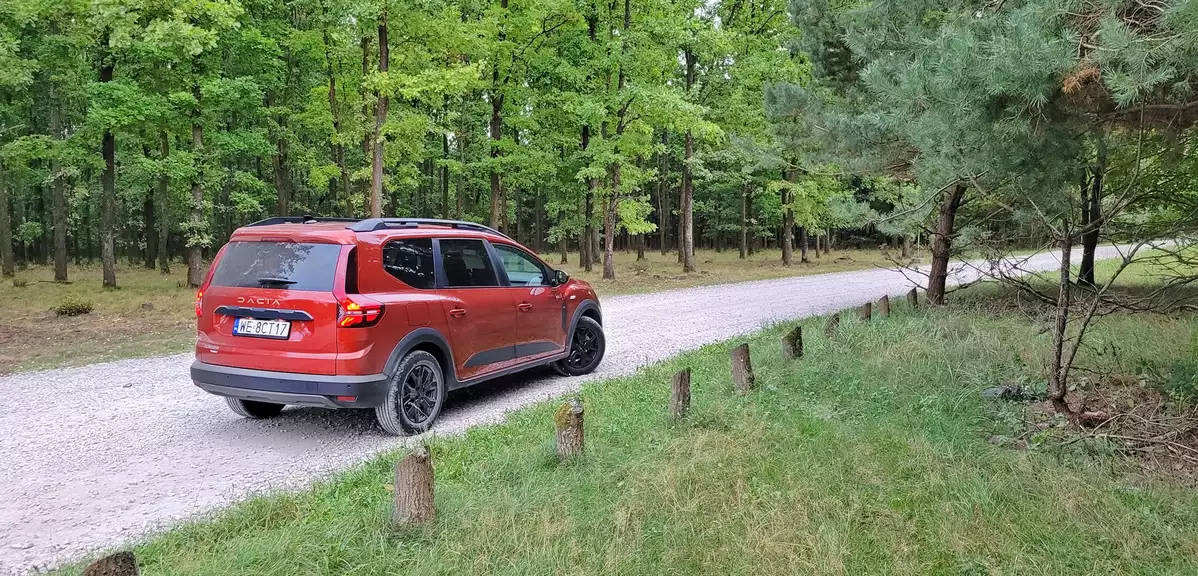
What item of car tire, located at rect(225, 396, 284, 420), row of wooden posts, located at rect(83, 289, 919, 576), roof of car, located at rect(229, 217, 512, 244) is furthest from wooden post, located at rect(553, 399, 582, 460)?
car tire, located at rect(225, 396, 284, 420)

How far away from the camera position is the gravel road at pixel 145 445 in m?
3.77

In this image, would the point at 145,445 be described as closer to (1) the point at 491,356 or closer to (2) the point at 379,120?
(1) the point at 491,356

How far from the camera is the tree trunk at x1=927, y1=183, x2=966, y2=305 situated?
11.0 m

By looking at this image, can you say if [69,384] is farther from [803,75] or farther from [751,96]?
[751,96]

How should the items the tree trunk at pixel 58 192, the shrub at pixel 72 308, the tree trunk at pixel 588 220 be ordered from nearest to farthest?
the shrub at pixel 72 308
the tree trunk at pixel 58 192
the tree trunk at pixel 588 220

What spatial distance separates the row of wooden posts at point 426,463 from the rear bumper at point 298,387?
2.00 ft

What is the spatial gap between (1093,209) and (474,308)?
8.95 meters

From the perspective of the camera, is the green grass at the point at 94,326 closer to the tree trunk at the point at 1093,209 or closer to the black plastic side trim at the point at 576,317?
the black plastic side trim at the point at 576,317

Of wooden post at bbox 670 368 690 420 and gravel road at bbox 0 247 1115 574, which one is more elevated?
→ wooden post at bbox 670 368 690 420

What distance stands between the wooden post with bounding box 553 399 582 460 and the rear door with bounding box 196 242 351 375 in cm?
195

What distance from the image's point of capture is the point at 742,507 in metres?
3.53

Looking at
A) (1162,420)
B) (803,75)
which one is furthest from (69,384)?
(803,75)

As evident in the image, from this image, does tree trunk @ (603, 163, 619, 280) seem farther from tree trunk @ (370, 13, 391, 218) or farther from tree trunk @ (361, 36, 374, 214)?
tree trunk @ (370, 13, 391, 218)

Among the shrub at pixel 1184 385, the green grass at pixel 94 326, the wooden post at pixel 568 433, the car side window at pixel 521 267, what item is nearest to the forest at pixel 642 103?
the shrub at pixel 1184 385
